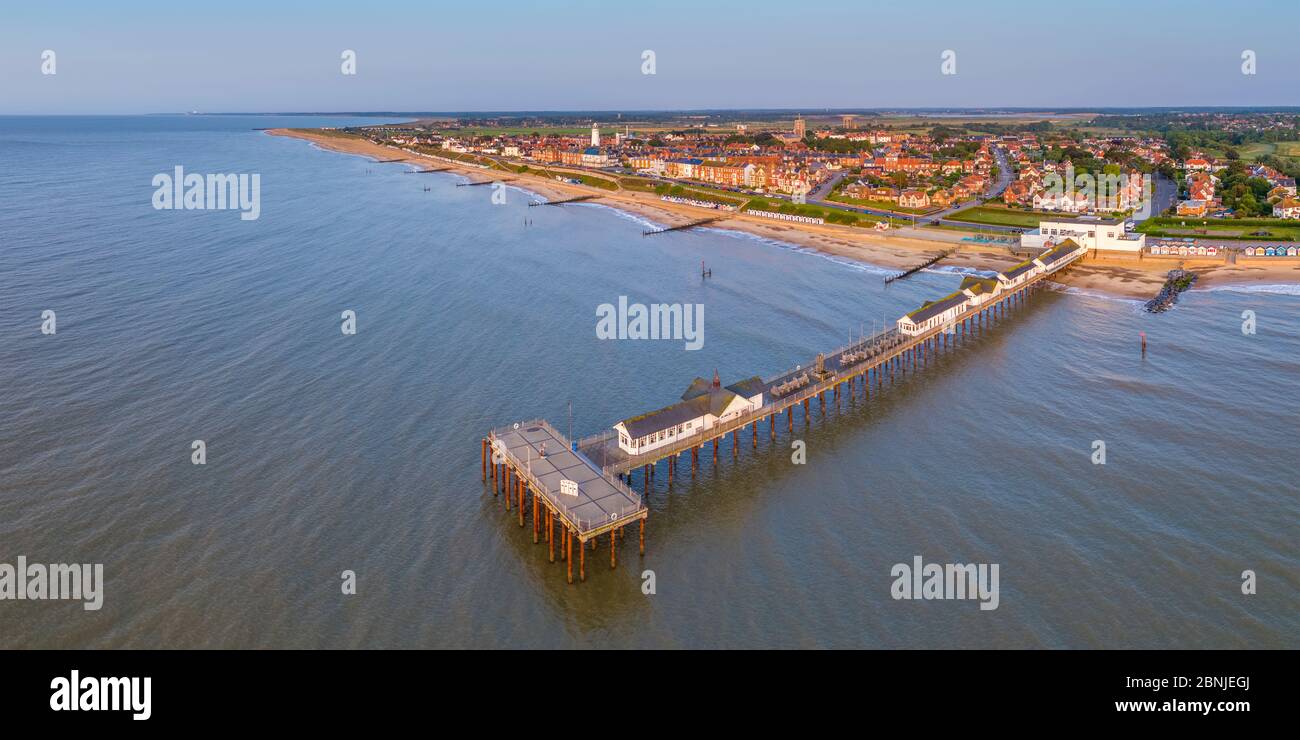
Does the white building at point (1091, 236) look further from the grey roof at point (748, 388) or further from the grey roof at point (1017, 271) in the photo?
the grey roof at point (748, 388)

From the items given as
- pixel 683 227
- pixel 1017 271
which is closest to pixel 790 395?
pixel 1017 271

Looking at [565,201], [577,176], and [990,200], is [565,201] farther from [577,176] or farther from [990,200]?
[990,200]

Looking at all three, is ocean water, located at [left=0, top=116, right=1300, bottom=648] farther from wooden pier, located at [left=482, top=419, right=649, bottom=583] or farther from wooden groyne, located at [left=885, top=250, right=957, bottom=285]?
wooden groyne, located at [left=885, top=250, right=957, bottom=285]

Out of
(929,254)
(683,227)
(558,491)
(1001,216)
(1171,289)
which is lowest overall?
(558,491)
